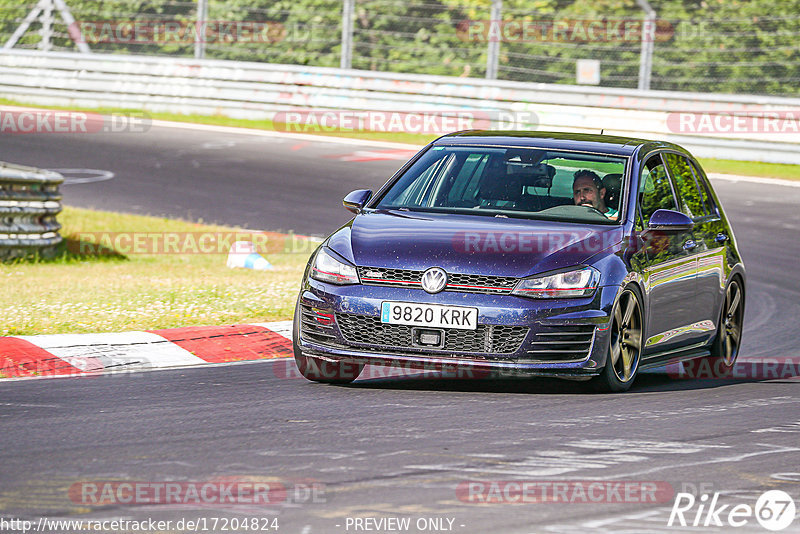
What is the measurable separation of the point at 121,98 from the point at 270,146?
4.70 meters

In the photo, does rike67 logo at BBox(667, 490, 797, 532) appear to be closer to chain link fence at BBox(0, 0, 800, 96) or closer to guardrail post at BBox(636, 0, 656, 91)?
chain link fence at BBox(0, 0, 800, 96)

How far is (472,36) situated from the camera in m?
25.0

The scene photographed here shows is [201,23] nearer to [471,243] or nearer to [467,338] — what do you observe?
[471,243]

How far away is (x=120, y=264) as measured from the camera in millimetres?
15039

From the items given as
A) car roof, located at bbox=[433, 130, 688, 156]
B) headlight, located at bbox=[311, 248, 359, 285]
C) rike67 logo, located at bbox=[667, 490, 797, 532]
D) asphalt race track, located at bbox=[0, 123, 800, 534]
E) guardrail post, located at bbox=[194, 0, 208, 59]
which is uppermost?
guardrail post, located at bbox=[194, 0, 208, 59]

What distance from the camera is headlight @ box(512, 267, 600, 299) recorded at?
7664 millimetres

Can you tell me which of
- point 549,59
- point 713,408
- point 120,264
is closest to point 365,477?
point 713,408

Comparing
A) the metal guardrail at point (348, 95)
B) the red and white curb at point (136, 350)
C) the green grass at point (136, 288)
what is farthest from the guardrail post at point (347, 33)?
the red and white curb at point (136, 350)

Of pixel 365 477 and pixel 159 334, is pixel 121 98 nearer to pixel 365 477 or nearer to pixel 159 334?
pixel 159 334

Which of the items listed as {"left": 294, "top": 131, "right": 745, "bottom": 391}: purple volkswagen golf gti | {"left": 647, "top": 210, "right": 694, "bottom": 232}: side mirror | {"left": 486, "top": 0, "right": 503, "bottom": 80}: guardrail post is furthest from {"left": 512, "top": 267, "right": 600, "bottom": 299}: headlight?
{"left": 486, "top": 0, "right": 503, "bottom": 80}: guardrail post

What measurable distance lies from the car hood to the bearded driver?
0.35 meters

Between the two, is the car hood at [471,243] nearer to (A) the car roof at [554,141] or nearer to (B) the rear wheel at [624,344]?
(B) the rear wheel at [624,344]

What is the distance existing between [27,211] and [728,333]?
24.2 ft

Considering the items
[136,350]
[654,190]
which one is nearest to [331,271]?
[136,350]
